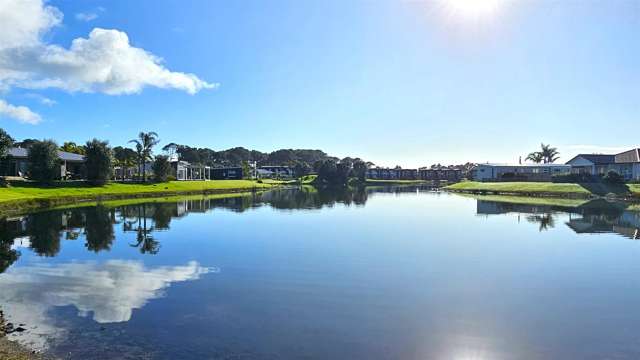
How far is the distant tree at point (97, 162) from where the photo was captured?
56.9 metres

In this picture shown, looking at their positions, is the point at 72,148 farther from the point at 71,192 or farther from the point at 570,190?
the point at 570,190

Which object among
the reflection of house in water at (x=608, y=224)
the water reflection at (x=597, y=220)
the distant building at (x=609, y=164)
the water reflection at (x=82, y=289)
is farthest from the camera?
the distant building at (x=609, y=164)

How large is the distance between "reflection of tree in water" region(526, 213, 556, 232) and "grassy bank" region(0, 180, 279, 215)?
41339mm

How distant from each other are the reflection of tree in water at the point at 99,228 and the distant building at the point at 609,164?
7059 centimetres

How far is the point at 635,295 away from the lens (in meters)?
13.5

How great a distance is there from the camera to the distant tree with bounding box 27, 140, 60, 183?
50.5 metres

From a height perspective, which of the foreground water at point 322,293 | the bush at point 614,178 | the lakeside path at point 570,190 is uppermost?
the bush at point 614,178

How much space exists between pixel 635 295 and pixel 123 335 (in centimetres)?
1462

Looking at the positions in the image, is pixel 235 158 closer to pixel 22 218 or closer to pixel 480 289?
pixel 22 218

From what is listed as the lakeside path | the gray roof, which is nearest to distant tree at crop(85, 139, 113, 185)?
the gray roof

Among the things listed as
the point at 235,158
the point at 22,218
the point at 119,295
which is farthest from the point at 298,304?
the point at 235,158

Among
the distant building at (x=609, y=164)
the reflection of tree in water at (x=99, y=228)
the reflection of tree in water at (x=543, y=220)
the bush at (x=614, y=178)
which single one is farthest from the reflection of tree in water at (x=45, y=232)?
the distant building at (x=609, y=164)

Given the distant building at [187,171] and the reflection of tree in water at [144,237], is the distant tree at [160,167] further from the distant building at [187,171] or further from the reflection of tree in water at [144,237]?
the reflection of tree in water at [144,237]

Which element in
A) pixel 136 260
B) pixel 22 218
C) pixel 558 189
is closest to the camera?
pixel 136 260
